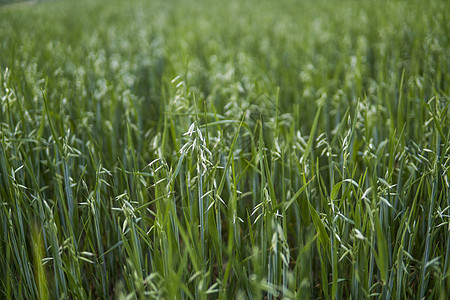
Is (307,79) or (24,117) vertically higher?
(24,117)

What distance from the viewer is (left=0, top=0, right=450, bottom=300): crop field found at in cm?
97

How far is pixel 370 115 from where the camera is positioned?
63.0 inches

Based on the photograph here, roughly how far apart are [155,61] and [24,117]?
5.33 feet

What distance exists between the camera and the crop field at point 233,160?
0.97 metres

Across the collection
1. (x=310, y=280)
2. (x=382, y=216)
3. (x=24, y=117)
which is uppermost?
(x=24, y=117)

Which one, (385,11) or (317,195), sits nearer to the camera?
(317,195)

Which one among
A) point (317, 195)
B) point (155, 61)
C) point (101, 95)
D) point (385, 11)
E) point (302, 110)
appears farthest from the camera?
point (385, 11)

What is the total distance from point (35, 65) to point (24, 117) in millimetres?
861

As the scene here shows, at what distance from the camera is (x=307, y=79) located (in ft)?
7.55

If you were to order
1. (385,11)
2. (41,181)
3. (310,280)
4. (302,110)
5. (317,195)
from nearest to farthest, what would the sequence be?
1. (310,280)
2. (317,195)
3. (41,181)
4. (302,110)
5. (385,11)

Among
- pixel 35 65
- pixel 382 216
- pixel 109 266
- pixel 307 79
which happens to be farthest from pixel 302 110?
pixel 35 65

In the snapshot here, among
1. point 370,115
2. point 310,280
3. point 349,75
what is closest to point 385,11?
point 349,75

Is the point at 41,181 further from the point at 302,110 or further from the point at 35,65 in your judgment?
the point at 302,110

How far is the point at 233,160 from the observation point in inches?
43.5
